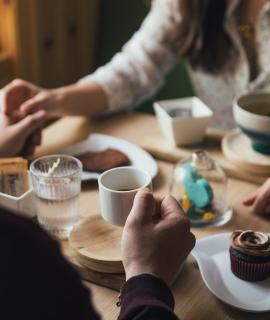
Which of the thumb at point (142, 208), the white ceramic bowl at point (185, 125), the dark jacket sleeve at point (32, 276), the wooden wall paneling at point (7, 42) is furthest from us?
the wooden wall paneling at point (7, 42)

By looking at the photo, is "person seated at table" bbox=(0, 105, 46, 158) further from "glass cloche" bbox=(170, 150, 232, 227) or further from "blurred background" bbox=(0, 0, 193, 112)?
"blurred background" bbox=(0, 0, 193, 112)

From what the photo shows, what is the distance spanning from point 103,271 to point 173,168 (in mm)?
421

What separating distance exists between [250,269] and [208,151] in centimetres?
50

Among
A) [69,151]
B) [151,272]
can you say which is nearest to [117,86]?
[69,151]

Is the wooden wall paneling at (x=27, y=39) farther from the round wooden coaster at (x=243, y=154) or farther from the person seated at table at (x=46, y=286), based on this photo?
the person seated at table at (x=46, y=286)

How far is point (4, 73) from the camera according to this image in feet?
7.18

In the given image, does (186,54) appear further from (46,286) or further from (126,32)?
(46,286)

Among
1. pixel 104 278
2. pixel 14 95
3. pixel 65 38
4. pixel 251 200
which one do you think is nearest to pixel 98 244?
pixel 104 278

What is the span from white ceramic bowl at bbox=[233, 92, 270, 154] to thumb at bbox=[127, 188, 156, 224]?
0.46 metres

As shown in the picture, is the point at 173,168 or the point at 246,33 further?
the point at 246,33

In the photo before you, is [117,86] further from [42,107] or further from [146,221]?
[146,221]

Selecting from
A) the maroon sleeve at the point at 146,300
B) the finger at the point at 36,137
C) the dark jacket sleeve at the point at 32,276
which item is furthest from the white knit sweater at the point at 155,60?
the dark jacket sleeve at the point at 32,276

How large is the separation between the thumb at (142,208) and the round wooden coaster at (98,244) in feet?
0.36

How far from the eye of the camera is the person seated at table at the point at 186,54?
5.22 ft
